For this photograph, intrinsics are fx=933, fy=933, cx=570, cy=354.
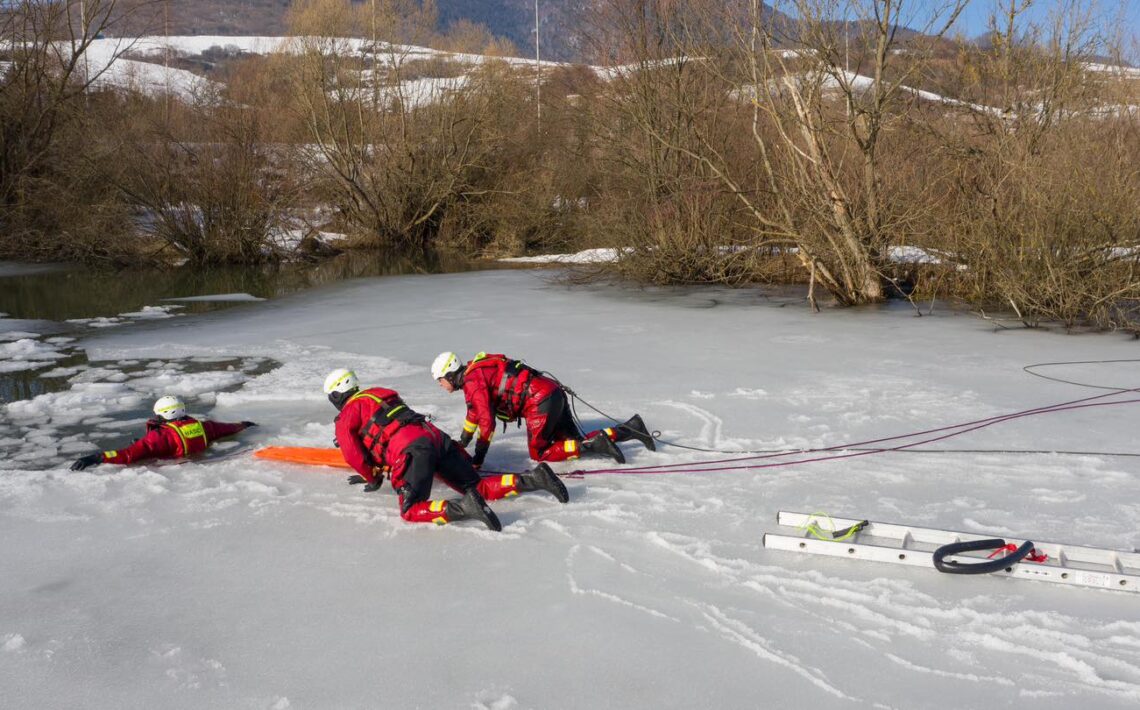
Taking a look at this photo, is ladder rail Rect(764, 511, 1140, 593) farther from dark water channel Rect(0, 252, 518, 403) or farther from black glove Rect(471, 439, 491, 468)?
dark water channel Rect(0, 252, 518, 403)

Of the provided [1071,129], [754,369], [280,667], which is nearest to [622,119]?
[1071,129]

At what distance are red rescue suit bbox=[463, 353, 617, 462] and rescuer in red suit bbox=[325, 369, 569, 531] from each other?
0.44m

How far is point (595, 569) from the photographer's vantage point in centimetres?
477

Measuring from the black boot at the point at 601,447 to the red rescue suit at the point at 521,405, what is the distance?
0.16 feet

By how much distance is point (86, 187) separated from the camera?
21.4 meters

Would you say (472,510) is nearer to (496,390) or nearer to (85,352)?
(496,390)

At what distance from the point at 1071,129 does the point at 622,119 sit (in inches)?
375

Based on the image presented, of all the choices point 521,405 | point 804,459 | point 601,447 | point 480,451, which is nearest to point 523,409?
point 521,405

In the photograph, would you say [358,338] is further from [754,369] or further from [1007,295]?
[1007,295]

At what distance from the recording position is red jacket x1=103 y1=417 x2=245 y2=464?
6430mm

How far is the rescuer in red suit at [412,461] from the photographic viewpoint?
17.5 feet

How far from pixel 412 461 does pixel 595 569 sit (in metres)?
1.30

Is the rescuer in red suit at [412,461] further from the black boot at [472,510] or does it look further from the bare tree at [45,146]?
the bare tree at [45,146]

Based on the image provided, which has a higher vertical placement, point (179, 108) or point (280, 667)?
point (179, 108)
